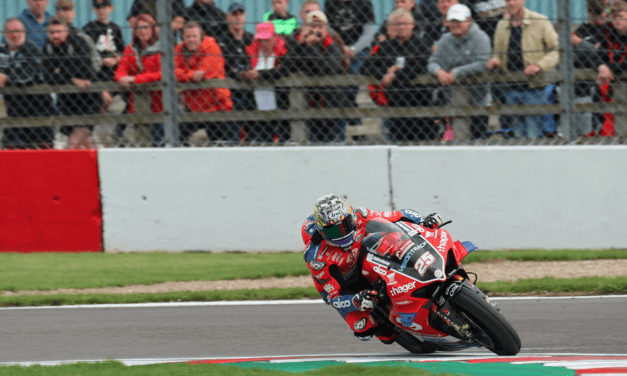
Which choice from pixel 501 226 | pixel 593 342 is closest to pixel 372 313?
pixel 593 342

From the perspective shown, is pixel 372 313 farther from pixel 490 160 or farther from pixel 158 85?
pixel 158 85

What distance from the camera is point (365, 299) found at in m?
4.96

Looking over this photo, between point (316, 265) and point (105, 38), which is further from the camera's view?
point (105, 38)

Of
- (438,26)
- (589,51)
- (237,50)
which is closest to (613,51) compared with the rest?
(589,51)

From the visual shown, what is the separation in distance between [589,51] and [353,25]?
2.30 meters

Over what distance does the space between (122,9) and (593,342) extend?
18.2 ft

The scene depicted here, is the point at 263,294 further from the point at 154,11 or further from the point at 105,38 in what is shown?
the point at 154,11

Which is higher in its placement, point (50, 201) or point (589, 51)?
point (589, 51)

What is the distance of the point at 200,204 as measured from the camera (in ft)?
29.7

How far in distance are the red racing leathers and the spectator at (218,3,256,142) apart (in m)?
3.57

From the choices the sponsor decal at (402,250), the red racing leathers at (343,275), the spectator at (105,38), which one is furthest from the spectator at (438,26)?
the sponsor decal at (402,250)

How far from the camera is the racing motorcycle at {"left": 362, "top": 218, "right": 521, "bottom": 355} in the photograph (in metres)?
4.79

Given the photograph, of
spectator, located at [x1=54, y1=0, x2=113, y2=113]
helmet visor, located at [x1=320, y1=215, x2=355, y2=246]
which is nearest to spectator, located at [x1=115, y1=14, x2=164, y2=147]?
spectator, located at [x1=54, y1=0, x2=113, y2=113]

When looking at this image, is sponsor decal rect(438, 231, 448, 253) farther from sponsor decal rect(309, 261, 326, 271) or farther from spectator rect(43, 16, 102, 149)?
spectator rect(43, 16, 102, 149)
